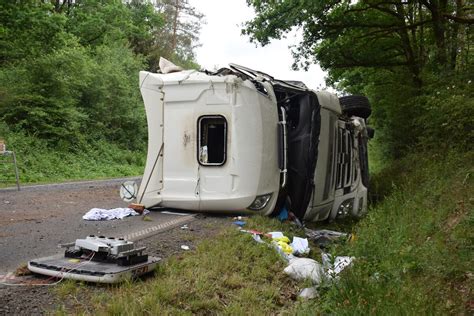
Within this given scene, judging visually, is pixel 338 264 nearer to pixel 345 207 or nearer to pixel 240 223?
pixel 240 223

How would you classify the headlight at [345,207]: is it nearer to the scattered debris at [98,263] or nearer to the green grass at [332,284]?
the green grass at [332,284]

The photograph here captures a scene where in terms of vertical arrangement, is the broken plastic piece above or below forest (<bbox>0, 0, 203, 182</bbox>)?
below

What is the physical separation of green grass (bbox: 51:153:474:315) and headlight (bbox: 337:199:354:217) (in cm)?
196

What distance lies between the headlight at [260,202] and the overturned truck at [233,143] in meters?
0.01

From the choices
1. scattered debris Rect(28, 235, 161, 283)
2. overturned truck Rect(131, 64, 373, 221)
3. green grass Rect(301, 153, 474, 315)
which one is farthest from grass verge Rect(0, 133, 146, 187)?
green grass Rect(301, 153, 474, 315)

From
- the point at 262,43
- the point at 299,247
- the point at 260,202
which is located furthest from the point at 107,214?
the point at 262,43

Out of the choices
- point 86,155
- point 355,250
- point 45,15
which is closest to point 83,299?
point 355,250

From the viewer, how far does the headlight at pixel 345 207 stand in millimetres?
7121

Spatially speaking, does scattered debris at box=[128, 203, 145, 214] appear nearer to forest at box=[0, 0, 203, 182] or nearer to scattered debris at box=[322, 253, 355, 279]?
scattered debris at box=[322, 253, 355, 279]

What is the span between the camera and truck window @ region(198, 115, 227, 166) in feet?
18.3

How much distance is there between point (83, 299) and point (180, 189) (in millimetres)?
3078

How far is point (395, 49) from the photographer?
14516mm

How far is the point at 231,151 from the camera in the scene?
543 centimetres

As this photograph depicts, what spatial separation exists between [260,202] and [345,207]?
233cm
